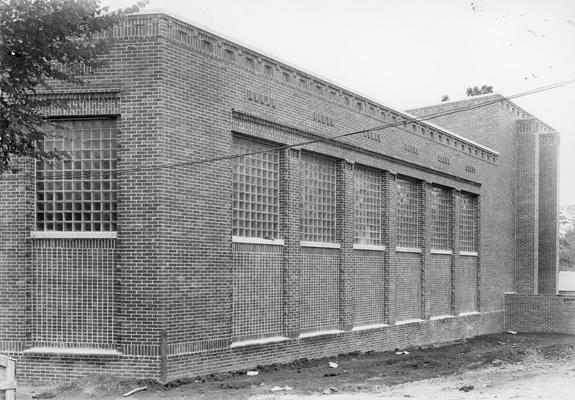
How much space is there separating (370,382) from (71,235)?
6.89 meters

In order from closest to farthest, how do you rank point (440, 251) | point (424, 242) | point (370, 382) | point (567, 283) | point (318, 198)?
1. point (370, 382)
2. point (318, 198)
3. point (424, 242)
4. point (440, 251)
5. point (567, 283)

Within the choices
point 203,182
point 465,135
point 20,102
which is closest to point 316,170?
point 203,182

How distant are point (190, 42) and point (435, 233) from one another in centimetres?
1444

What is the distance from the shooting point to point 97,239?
1516cm

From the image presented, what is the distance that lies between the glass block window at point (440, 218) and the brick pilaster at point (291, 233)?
901 cm

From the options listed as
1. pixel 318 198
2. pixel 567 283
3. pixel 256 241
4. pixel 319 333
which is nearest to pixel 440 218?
pixel 318 198

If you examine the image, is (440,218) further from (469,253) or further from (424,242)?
(469,253)

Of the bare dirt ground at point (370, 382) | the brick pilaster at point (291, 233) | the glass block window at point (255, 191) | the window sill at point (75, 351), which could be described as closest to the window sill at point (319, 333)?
the brick pilaster at point (291, 233)

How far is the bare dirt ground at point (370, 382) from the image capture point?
45.5ft

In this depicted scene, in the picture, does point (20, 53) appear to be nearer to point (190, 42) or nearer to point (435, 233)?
point (190, 42)

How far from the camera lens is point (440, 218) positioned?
2769 centimetres

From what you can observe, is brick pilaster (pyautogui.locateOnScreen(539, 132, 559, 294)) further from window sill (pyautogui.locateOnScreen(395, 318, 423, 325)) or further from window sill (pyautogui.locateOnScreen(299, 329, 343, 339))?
window sill (pyautogui.locateOnScreen(299, 329, 343, 339))

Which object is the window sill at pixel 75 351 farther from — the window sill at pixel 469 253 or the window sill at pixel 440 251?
the window sill at pixel 469 253

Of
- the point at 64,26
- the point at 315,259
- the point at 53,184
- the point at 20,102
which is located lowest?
the point at 315,259
